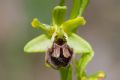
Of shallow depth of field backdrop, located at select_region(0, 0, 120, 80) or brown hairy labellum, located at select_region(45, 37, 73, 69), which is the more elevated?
shallow depth of field backdrop, located at select_region(0, 0, 120, 80)

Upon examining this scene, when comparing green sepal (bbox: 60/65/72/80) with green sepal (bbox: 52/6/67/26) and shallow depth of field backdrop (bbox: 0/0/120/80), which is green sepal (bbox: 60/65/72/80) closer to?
green sepal (bbox: 52/6/67/26)

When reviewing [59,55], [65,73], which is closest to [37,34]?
[65,73]

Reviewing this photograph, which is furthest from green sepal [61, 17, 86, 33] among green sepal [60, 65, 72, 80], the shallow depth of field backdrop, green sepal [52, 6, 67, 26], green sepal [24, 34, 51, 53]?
the shallow depth of field backdrop

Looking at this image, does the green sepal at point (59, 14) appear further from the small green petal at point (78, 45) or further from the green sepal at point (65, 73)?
the green sepal at point (65, 73)

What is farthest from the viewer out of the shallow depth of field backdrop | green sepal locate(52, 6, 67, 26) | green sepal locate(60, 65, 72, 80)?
the shallow depth of field backdrop

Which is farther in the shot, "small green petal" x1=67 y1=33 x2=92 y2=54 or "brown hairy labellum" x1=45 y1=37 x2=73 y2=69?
"small green petal" x1=67 y1=33 x2=92 y2=54

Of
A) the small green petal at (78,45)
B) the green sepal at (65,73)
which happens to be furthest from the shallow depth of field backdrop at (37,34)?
the small green petal at (78,45)
